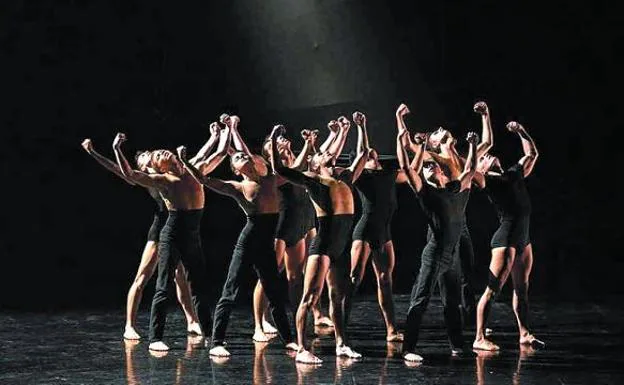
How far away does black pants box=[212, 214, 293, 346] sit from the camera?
28.4 feet

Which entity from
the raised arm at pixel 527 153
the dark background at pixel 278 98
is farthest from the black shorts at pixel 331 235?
the dark background at pixel 278 98

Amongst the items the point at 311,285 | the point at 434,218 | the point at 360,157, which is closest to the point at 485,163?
the point at 434,218

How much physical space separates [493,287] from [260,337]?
1.57 metres

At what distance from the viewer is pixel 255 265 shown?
8.74 m

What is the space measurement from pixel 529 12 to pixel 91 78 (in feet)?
12.7

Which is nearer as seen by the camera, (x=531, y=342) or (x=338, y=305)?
(x=338, y=305)

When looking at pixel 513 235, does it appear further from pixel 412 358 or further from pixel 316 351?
pixel 316 351

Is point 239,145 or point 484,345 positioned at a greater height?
point 239,145

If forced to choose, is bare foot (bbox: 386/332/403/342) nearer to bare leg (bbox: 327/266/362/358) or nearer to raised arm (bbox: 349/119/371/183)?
bare leg (bbox: 327/266/362/358)

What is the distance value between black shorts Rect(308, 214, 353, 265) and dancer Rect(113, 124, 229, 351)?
96 cm

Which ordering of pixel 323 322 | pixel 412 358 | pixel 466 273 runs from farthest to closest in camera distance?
pixel 323 322 → pixel 466 273 → pixel 412 358

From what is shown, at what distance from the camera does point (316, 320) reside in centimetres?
1020

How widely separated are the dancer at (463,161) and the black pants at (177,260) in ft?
4.67

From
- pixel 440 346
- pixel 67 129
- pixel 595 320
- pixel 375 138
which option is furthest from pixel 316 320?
pixel 67 129
